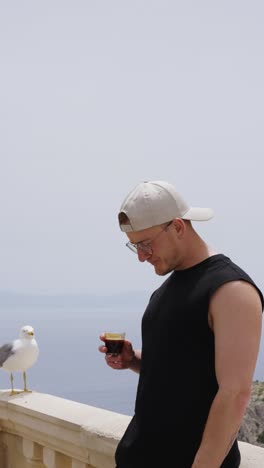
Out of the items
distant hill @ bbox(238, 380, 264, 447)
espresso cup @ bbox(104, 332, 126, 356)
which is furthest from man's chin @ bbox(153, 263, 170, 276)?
distant hill @ bbox(238, 380, 264, 447)

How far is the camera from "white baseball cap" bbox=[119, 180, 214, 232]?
2.44 meters

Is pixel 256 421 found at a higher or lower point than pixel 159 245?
lower

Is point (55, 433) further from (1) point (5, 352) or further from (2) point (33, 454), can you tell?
(1) point (5, 352)

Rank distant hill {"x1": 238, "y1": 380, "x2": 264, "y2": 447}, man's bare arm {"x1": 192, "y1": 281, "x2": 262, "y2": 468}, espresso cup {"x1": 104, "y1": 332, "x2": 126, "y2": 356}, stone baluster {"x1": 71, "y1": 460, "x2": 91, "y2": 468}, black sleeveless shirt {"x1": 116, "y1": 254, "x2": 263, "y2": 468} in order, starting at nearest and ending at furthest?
man's bare arm {"x1": 192, "y1": 281, "x2": 262, "y2": 468} < black sleeveless shirt {"x1": 116, "y1": 254, "x2": 263, "y2": 468} < espresso cup {"x1": 104, "y1": 332, "x2": 126, "y2": 356} < stone baluster {"x1": 71, "y1": 460, "x2": 91, "y2": 468} < distant hill {"x1": 238, "y1": 380, "x2": 264, "y2": 447}

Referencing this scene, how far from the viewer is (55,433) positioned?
3.95m

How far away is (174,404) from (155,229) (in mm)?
552

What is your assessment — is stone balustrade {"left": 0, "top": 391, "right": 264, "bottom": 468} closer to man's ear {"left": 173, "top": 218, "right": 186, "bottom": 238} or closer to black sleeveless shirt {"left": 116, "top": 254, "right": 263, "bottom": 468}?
black sleeveless shirt {"left": 116, "top": 254, "right": 263, "bottom": 468}

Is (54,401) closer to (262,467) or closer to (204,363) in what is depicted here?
(262,467)

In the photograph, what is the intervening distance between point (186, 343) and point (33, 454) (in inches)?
84.5

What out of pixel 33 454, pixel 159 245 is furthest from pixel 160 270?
pixel 33 454

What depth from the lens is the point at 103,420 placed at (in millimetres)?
3645

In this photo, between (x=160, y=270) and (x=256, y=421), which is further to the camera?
(x=256, y=421)

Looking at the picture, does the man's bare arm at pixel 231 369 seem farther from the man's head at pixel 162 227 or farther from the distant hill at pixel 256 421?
the distant hill at pixel 256 421

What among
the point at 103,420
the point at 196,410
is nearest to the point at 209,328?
the point at 196,410
